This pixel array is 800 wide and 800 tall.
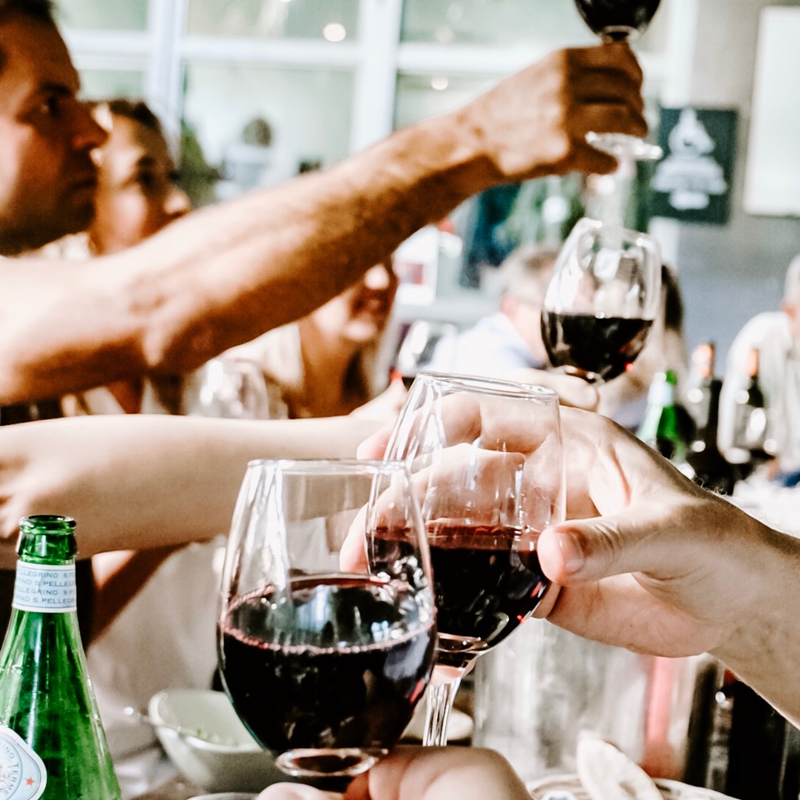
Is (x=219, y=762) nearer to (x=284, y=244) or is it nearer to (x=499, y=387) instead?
(x=499, y=387)

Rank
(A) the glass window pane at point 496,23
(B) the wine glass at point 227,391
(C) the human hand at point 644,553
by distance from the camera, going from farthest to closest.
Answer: (A) the glass window pane at point 496,23, (B) the wine glass at point 227,391, (C) the human hand at point 644,553

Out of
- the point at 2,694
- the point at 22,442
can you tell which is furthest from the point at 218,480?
the point at 2,694

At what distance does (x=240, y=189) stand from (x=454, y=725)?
1195mm

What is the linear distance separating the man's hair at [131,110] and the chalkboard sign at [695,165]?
1.24 metres

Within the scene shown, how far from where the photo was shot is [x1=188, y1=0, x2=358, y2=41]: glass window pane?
202 cm

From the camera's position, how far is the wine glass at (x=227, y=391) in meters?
1.66

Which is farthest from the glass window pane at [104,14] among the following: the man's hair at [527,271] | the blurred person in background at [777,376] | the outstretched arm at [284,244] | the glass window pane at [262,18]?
the blurred person in background at [777,376]

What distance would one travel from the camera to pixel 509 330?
2.20 metres

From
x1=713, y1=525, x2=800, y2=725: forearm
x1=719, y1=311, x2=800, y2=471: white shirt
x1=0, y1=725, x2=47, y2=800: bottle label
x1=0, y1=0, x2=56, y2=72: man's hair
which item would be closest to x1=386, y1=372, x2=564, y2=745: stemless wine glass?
x1=713, y1=525, x2=800, y2=725: forearm

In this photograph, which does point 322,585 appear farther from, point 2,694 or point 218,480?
point 218,480

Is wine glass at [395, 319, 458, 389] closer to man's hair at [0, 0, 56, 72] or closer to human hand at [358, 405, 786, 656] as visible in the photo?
man's hair at [0, 0, 56, 72]

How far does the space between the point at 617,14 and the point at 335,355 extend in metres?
0.84

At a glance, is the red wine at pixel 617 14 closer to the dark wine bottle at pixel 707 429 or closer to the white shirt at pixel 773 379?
the dark wine bottle at pixel 707 429

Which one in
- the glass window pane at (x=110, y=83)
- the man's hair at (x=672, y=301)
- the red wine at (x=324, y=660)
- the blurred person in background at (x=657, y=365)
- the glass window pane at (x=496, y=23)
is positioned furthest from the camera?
the man's hair at (x=672, y=301)
